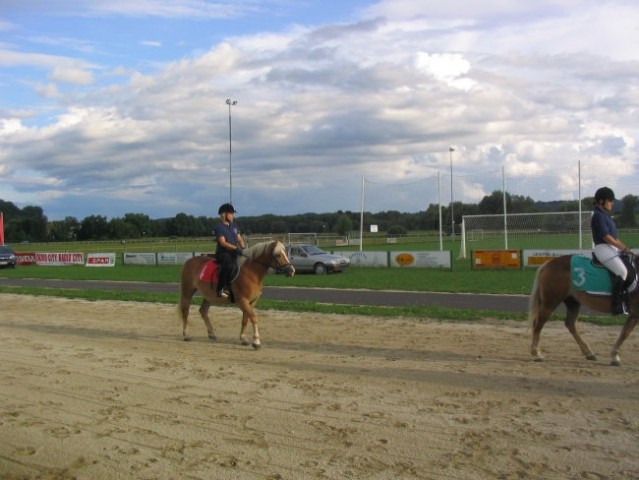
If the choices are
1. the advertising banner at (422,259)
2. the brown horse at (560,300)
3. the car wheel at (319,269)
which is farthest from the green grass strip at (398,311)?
the advertising banner at (422,259)

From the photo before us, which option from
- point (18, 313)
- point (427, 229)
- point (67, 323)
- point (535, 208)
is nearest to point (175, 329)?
point (67, 323)

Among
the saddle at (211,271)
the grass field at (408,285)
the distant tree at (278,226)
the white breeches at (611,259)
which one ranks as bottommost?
the grass field at (408,285)

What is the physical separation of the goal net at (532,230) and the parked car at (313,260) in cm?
912

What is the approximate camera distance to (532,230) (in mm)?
32469

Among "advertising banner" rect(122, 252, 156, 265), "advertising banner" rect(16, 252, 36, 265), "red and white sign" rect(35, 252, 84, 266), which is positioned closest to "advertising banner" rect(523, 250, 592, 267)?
"advertising banner" rect(122, 252, 156, 265)

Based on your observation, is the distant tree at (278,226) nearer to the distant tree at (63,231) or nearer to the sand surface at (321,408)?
the distant tree at (63,231)

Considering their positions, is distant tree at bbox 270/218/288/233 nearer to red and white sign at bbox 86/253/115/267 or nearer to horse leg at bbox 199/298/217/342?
red and white sign at bbox 86/253/115/267

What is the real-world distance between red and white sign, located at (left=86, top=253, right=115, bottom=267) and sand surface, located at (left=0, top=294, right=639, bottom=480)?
34530mm

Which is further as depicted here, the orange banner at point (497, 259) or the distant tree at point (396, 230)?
the distant tree at point (396, 230)

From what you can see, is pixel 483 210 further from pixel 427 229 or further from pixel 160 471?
pixel 160 471

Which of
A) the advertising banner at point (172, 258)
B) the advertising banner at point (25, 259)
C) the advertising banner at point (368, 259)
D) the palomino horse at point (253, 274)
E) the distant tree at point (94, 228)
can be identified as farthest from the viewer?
the distant tree at point (94, 228)

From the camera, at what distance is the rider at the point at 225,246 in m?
10.6

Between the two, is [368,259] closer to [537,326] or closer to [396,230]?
[396,230]

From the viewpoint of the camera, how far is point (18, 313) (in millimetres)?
16297
